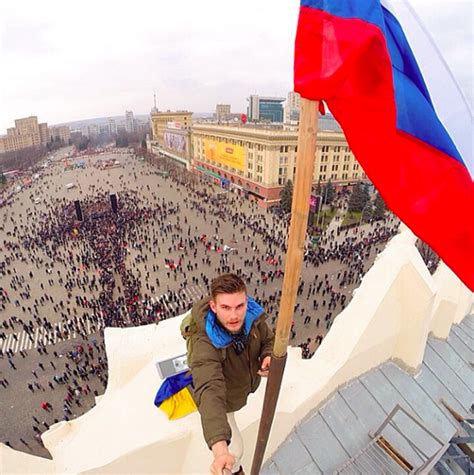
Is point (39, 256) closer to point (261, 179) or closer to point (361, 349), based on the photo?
point (261, 179)

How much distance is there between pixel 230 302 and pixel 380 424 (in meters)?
4.15

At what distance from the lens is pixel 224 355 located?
221 centimetres

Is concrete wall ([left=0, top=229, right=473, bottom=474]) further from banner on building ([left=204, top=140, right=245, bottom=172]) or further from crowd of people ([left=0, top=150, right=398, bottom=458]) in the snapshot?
banner on building ([left=204, top=140, right=245, bottom=172])

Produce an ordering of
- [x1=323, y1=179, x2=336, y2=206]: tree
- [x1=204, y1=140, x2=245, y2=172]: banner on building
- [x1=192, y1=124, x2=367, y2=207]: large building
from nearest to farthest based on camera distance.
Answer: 1. [x1=323, y1=179, x2=336, y2=206]: tree
2. [x1=192, y1=124, x2=367, y2=207]: large building
3. [x1=204, y1=140, x2=245, y2=172]: banner on building

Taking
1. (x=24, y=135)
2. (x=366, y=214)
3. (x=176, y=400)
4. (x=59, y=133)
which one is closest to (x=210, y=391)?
(x=176, y=400)

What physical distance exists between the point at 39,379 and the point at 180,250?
45.6ft

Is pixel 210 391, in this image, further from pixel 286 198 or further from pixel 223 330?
pixel 286 198

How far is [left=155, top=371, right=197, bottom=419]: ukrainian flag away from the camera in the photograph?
14.6ft

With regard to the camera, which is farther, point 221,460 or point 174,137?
point 174,137

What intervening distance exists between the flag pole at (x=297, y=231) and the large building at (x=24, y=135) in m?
143

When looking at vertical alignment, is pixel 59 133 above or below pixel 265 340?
above

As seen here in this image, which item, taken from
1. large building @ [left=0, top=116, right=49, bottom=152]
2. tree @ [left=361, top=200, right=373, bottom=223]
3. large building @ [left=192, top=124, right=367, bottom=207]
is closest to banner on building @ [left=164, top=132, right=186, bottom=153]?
large building @ [left=192, top=124, right=367, bottom=207]

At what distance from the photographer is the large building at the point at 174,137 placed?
60.5 meters

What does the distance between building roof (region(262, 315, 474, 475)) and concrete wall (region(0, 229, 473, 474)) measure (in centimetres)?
19
